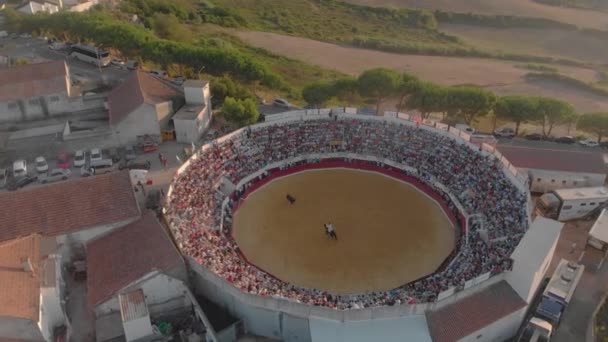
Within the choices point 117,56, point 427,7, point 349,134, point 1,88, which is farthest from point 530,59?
point 1,88

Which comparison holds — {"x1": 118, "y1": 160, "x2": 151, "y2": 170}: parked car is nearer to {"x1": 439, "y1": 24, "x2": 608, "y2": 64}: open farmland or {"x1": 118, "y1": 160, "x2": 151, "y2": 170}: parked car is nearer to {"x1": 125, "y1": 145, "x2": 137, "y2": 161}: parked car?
{"x1": 125, "y1": 145, "x2": 137, "y2": 161}: parked car

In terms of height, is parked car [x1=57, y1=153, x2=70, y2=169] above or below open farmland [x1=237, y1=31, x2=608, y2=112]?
below

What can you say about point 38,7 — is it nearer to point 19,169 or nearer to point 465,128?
point 19,169

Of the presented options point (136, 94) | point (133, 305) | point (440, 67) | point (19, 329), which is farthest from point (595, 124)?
point (19, 329)

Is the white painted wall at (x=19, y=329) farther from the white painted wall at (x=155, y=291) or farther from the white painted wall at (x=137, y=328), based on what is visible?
the white painted wall at (x=137, y=328)

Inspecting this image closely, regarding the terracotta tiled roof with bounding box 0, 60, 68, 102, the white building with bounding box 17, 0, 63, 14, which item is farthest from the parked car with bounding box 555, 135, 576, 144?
the white building with bounding box 17, 0, 63, 14
